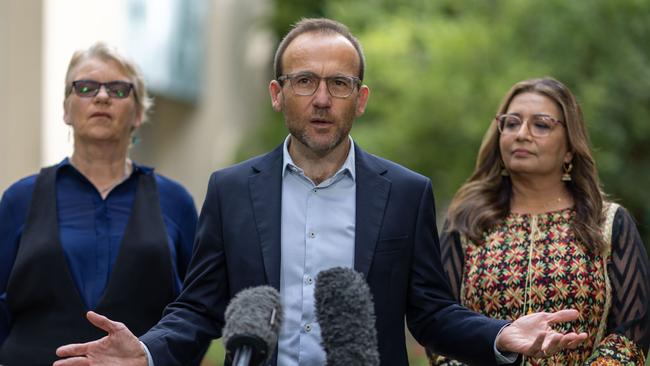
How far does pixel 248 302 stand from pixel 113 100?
2.73 metres

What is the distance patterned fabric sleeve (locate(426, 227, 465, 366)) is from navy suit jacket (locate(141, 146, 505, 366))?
82cm

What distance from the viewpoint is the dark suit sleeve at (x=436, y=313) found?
15.6 feet

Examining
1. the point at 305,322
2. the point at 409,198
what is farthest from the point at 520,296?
the point at 305,322

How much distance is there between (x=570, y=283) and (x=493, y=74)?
27.0 ft

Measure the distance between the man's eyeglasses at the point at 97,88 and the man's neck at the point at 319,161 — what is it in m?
1.72

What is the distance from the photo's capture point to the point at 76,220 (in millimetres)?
6082

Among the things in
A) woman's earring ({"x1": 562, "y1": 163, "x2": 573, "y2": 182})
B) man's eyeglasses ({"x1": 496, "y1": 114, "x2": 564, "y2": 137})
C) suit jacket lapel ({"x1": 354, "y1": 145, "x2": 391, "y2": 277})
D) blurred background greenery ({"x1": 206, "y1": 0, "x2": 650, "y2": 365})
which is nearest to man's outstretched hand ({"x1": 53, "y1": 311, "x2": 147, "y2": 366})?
suit jacket lapel ({"x1": 354, "y1": 145, "x2": 391, "y2": 277})

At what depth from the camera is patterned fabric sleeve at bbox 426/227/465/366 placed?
575cm

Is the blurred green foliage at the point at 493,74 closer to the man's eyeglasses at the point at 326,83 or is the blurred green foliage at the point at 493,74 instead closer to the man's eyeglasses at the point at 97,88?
the man's eyeglasses at the point at 97,88

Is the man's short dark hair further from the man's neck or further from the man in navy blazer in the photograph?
the man's neck

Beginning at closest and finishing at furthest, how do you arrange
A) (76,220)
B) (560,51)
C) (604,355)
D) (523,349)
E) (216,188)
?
(523,349)
(216,188)
(604,355)
(76,220)
(560,51)

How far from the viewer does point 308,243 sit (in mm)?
4699

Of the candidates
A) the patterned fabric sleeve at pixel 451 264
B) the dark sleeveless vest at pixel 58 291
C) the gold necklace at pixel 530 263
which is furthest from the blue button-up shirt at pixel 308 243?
the dark sleeveless vest at pixel 58 291

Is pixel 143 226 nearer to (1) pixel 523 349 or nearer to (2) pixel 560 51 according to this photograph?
(1) pixel 523 349
